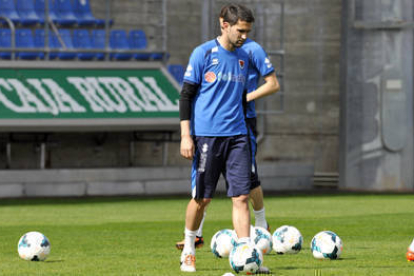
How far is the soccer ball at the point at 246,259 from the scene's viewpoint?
719cm

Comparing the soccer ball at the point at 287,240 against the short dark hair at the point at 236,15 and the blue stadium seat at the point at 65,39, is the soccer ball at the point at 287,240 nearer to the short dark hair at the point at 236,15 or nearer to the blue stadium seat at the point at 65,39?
the short dark hair at the point at 236,15

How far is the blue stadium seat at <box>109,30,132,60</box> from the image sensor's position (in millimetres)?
25625

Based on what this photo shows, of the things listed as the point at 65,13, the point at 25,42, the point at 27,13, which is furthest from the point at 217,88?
the point at 65,13

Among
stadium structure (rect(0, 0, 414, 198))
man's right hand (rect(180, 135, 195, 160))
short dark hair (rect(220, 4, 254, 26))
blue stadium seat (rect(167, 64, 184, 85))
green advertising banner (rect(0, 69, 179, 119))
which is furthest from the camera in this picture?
blue stadium seat (rect(167, 64, 184, 85))

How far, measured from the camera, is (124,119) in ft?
79.7

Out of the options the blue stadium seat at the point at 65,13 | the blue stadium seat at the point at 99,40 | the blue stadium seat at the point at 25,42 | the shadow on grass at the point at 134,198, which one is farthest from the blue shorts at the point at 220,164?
the blue stadium seat at the point at 65,13

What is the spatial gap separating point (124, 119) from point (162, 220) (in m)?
9.43

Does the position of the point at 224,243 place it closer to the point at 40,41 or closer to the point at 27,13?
the point at 40,41

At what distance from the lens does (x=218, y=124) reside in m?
7.65

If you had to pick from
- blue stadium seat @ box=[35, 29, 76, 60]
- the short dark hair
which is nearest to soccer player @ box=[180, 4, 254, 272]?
the short dark hair

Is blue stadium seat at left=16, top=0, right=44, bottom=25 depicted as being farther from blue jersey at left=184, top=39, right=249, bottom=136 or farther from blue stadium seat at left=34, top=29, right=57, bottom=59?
blue jersey at left=184, top=39, right=249, bottom=136

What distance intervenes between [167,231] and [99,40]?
530 inches

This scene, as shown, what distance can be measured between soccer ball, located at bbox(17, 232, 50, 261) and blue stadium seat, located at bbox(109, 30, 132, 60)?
17.1 metres

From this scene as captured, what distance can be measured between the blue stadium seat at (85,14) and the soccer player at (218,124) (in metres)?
18.6
